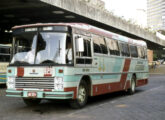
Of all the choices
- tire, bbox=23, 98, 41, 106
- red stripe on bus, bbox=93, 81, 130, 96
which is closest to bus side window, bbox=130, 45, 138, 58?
red stripe on bus, bbox=93, 81, 130, 96

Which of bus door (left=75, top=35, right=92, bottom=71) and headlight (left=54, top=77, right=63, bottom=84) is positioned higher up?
bus door (left=75, top=35, right=92, bottom=71)

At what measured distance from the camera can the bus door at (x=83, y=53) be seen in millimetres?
9883

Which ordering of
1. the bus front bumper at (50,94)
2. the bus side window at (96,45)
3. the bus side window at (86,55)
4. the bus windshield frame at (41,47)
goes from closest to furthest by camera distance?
the bus front bumper at (50,94)
the bus windshield frame at (41,47)
the bus side window at (86,55)
the bus side window at (96,45)

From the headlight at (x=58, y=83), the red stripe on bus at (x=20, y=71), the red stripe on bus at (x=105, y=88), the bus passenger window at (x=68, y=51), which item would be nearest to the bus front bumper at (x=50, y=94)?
the headlight at (x=58, y=83)

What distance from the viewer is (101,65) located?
12.1 metres

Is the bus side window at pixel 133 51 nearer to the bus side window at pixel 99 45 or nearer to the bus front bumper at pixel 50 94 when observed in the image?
the bus side window at pixel 99 45

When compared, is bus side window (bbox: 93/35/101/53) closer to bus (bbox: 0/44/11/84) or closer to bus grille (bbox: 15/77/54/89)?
bus grille (bbox: 15/77/54/89)

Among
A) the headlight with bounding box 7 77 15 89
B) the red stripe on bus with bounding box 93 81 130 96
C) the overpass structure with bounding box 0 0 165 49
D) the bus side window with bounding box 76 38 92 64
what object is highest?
the overpass structure with bounding box 0 0 165 49

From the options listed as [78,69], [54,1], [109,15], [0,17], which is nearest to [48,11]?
[54,1]

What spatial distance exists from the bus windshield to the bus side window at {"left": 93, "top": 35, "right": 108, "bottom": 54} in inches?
87.3

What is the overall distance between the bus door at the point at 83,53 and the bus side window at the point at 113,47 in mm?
2241

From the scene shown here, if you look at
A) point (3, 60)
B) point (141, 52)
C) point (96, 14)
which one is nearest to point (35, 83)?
point (141, 52)

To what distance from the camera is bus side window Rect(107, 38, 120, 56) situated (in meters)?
13.3

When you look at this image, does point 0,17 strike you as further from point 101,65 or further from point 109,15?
point 101,65
